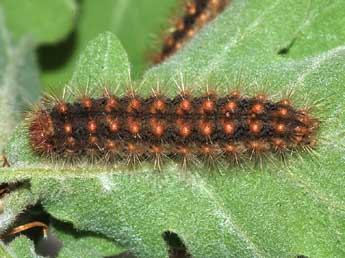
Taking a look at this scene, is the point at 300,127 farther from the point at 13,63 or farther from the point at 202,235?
the point at 13,63

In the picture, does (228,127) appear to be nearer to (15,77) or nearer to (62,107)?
(62,107)

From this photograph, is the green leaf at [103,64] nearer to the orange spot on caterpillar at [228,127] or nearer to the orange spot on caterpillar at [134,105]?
the orange spot on caterpillar at [134,105]

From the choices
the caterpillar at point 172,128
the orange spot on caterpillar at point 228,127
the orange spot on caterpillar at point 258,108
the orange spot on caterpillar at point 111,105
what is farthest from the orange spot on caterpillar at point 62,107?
the orange spot on caterpillar at point 258,108

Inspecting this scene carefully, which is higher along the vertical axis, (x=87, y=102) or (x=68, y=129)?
(x=87, y=102)

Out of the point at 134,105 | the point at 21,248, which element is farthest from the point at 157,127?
the point at 21,248

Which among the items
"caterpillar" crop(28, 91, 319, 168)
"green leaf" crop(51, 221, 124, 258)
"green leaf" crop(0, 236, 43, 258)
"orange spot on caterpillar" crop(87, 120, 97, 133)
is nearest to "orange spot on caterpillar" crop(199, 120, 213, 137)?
"caterpillar" crop(28, 91, 319, 168)

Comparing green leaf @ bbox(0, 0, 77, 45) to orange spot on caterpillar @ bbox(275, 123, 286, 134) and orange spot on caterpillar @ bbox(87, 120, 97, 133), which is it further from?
orange spot on caterpillar @ bbox(275, 123, 286, 134)

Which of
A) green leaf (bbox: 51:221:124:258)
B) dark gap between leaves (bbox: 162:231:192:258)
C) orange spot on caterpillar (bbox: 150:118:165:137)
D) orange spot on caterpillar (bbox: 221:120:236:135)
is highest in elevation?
orange spot on caterpillar (bbox: 150:118:165:137)
